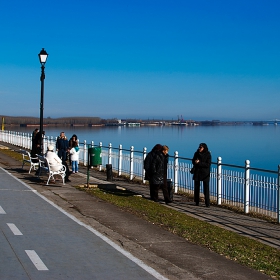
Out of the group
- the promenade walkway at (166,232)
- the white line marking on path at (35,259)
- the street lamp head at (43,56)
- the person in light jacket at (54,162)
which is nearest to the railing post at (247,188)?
the promenade walkway at (166,232)

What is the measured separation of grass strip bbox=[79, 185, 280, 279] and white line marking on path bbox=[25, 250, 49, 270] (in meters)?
2.94

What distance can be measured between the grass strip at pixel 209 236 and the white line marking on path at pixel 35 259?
2.94 m

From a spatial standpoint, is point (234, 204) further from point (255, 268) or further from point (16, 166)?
point (16, 166)

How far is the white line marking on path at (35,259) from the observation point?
26.0ft

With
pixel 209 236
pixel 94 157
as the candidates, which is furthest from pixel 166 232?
pixel 94 157

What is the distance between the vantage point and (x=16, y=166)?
86.9ft

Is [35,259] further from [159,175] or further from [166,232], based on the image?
[159,175]

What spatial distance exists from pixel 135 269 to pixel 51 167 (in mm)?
11648

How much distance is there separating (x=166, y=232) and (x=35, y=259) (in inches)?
134

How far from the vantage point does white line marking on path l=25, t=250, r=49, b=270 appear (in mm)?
7915

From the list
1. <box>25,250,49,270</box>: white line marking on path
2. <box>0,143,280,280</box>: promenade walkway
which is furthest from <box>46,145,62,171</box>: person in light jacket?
<box>25,250,49,270</box>: white line marking on path

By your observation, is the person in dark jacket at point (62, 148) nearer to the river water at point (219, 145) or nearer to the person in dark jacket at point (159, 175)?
the person in dark jacket at point (159, 175)

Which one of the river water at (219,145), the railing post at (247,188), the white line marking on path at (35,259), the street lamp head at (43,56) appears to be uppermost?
the street lamp head at (43,56)

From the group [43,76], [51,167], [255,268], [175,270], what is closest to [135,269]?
[175,270]
